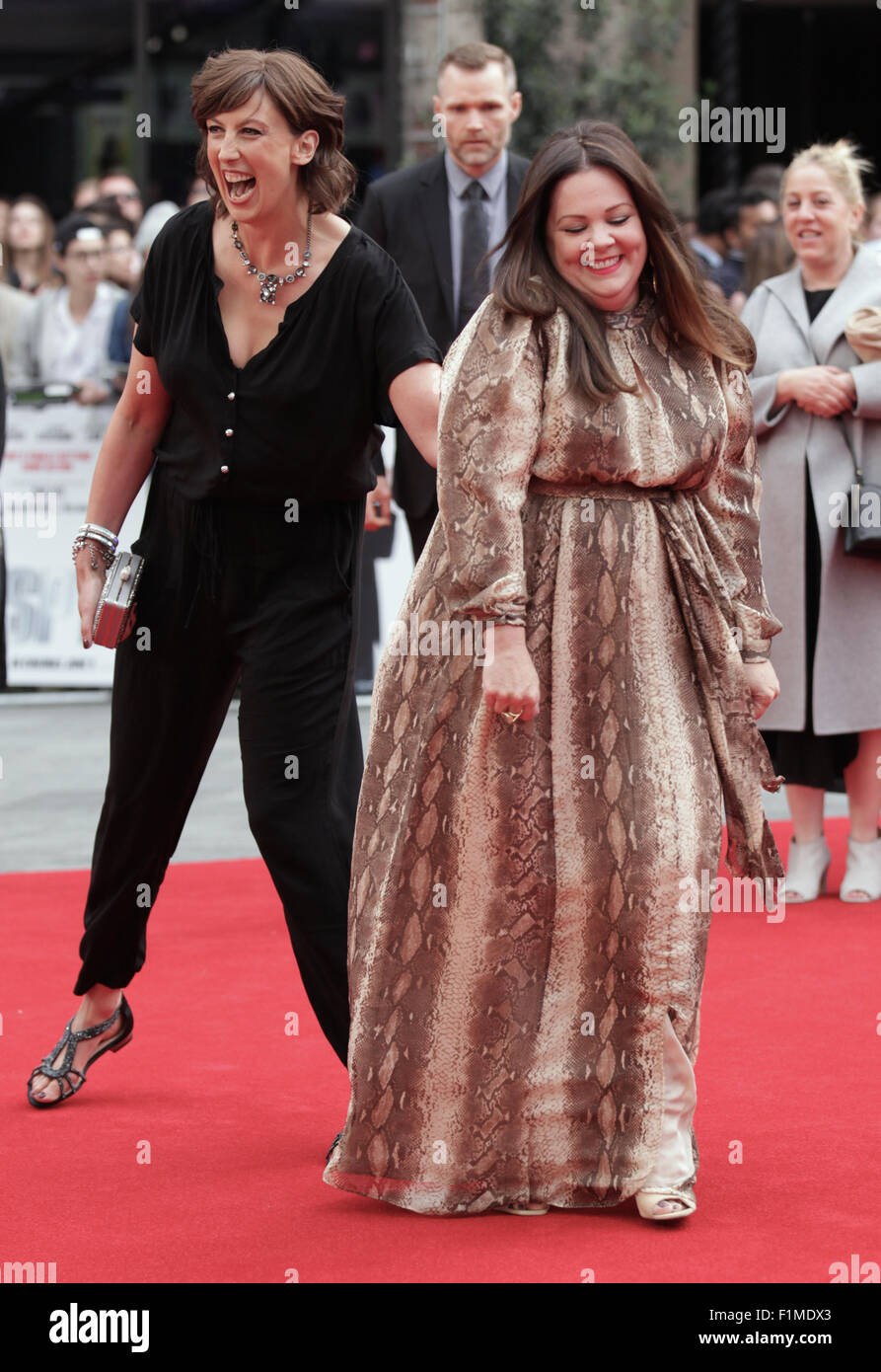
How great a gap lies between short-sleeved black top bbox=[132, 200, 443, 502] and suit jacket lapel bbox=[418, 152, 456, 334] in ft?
8.90

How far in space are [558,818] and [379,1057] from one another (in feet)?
1.73

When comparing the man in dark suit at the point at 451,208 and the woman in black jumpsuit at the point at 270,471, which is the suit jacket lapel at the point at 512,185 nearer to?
the man in dark suit at the point at 451,208

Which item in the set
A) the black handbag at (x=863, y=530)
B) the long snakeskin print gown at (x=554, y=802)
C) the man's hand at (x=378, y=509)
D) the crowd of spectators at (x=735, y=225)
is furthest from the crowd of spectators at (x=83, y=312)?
the long snakeskin print gown at (x=554, y=802)

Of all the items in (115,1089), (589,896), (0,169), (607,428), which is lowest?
(115,1089)

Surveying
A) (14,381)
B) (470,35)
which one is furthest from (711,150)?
(14,381)

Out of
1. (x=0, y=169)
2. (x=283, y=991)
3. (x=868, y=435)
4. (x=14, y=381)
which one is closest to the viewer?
(x=283, y=991)

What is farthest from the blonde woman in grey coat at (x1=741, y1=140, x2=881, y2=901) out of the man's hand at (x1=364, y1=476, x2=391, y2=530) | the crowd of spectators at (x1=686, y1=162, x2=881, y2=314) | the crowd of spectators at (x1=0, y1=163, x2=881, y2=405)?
the crowd of spectators at (x1=0, y1=163, x2=881, y2=405)

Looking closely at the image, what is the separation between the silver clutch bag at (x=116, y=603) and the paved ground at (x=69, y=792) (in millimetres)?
3109

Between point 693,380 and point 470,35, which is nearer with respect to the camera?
point 693,380

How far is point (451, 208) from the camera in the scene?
6809 mm

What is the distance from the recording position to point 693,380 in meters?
3.77

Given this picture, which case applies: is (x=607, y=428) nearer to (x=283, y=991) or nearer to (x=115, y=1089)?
(x=115, y=1089)

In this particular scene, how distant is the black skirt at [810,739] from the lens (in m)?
6.51

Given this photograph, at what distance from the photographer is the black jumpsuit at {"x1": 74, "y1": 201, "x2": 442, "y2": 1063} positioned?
3.95m
